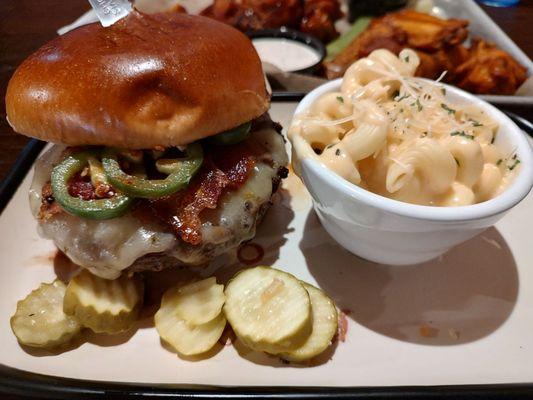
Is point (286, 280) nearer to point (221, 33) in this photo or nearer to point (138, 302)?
point (138, 302)

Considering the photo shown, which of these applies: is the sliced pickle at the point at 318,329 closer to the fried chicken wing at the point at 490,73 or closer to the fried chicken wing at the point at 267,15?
the fried chicken wing at the point at 490,73

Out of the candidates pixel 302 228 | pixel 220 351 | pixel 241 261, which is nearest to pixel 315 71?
pixel 302 228

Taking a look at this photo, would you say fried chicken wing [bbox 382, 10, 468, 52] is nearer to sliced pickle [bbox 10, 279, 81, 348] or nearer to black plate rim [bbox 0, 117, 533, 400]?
black plate rim [bbox 0, 117, 533, 400]

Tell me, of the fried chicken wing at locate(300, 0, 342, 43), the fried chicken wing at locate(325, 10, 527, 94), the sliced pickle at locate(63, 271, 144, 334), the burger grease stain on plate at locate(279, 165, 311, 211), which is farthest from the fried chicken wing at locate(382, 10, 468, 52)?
the sliced pickle at locate(63, 271, 144, 334)

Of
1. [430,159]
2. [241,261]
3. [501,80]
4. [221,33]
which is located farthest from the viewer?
[501,80]

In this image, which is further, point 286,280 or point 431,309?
point 431,309
